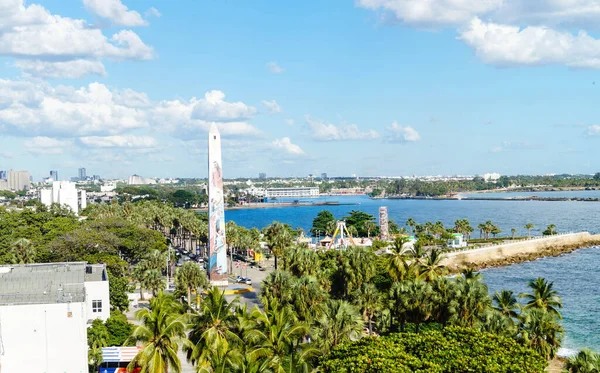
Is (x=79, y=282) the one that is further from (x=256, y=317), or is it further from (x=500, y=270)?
(x=500, y=270)

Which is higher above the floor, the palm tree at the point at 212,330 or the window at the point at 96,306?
the palm tree at the point at 212,330

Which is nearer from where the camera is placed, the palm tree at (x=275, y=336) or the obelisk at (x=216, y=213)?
the palm tree at (x=275, y=336)

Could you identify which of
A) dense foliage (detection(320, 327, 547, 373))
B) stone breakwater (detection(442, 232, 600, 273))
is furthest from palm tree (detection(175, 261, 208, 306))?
stone breakwater (detection(442, 232, 600, 273))

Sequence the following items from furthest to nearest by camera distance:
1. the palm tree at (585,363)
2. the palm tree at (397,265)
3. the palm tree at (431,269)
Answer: the palm tree at (397,265) < the palm tree at (431,269) < the palm tree at (585,363)

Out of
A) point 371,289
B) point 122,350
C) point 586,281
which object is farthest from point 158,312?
point 586,281

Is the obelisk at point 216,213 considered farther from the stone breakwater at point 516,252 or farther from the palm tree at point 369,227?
the palm tree at point 369,227

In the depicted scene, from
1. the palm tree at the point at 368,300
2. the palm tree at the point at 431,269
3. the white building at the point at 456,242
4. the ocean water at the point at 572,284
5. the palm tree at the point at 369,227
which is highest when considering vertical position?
the palm tree at the point at 431,269

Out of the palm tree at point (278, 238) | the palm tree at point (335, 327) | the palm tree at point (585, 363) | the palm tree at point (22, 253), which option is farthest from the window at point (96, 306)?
the palm tree at point (585, 363)

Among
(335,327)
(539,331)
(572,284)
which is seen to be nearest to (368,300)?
(335,327)
